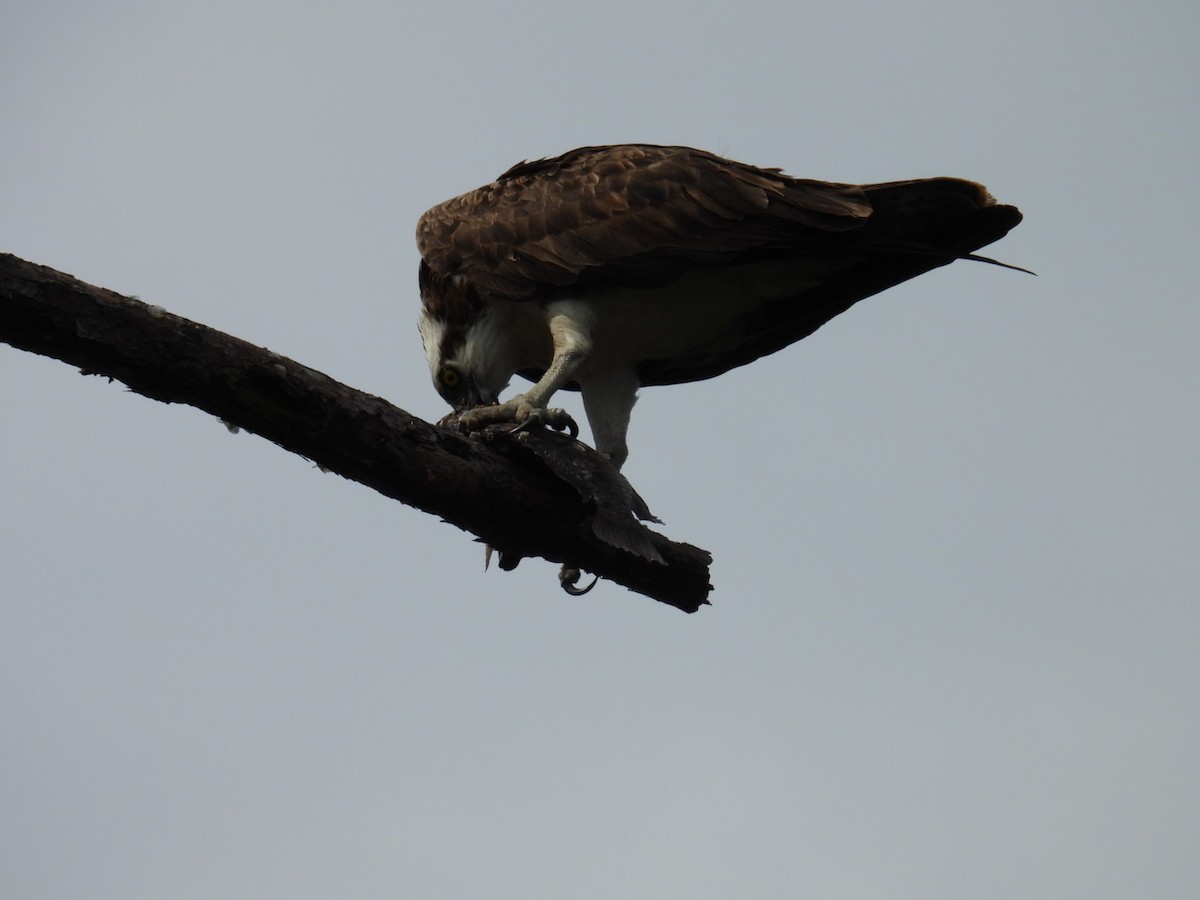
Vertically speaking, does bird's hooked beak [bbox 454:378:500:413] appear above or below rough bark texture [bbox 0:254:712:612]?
above

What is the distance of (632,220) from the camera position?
6414mm

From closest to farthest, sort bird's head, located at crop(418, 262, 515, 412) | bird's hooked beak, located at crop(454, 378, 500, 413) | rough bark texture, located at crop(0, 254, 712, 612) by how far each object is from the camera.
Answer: rough bark texture, located at crop(0, 254, 712, 612)
bird's head, located at crop(418, 262, 515, 412)
bird's hooked beak, located at crop(454, 378, 500, 413)

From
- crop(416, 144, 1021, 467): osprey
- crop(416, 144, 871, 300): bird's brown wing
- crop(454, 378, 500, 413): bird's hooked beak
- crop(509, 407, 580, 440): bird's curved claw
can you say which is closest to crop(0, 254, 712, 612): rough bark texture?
crop(509, 407, 580, 440): bird's curved claw

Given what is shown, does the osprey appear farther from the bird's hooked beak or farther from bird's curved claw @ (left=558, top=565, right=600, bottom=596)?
bird's curved claw @ (left=558, top=565, right=600, bottom=596)

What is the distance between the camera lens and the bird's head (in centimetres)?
688

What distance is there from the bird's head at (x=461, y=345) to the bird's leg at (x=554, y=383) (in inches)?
20.4

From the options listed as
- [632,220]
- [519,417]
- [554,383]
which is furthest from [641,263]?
[519,417]

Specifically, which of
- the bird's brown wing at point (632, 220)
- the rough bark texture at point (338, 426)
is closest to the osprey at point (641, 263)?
the bird's brown wing at point (632, 220)

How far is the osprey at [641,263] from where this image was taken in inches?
243

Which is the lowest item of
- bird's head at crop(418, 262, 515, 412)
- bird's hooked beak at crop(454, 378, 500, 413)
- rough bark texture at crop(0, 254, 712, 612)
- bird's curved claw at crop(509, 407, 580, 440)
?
rough bark texture at crop(0, 254, 712, 612)

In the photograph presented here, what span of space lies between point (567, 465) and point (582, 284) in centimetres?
149

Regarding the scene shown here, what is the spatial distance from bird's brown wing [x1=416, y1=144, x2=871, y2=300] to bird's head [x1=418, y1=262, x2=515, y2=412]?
0.47ft

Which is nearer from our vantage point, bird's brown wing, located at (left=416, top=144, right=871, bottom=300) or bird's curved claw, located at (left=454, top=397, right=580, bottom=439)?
bird's curved claw, located at (left=454, top=397, right=580, bottom=439)

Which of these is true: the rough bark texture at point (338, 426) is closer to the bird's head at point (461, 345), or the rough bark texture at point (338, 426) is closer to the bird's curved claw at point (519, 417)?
the bird's curved claw at point (519, 417)
